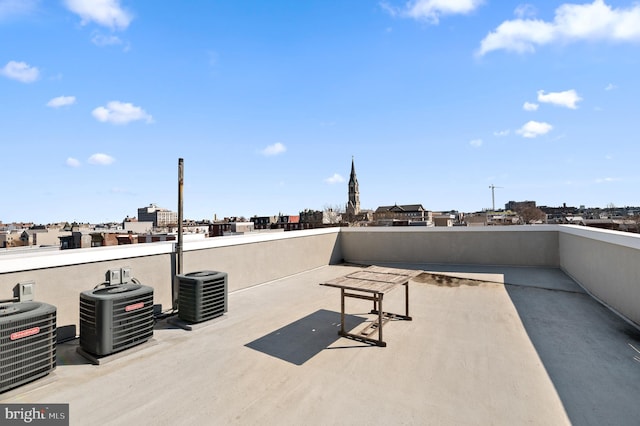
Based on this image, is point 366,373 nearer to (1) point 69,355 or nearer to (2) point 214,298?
(2) point 214,298

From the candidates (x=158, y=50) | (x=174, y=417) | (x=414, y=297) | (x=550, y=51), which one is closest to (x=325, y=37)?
(x=158, y=50)

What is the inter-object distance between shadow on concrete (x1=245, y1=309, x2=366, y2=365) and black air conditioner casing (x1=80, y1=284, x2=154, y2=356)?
4.96 ft

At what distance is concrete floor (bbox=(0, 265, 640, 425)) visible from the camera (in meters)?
2.64

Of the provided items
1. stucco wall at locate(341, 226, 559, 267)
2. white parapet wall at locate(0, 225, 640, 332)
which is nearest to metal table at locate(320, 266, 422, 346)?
white parapet wall at locate(0, 225, 640, 332)

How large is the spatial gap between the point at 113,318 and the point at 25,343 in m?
0.81

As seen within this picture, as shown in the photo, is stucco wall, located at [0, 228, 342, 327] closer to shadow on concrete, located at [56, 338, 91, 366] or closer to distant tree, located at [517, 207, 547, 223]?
shadow on concrete, located at [56, 338, 91, 366]

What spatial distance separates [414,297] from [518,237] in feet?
18.2

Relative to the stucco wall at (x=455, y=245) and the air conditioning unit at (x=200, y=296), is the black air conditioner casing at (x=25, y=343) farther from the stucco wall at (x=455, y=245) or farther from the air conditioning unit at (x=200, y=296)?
the stucco wall at (x=455, y=245)

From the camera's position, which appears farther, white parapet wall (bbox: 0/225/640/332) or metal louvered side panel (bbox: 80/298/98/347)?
white parapet wall (bbox: 0/225/640/332)

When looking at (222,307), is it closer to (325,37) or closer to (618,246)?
(618,246)

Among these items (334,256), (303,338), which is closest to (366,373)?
(303,338)

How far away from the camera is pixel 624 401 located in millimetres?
2779

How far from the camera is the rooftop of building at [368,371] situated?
2.65 metres

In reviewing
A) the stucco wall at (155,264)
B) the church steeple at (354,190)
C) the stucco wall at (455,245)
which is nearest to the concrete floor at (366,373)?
the stucco wall at (155,264)
